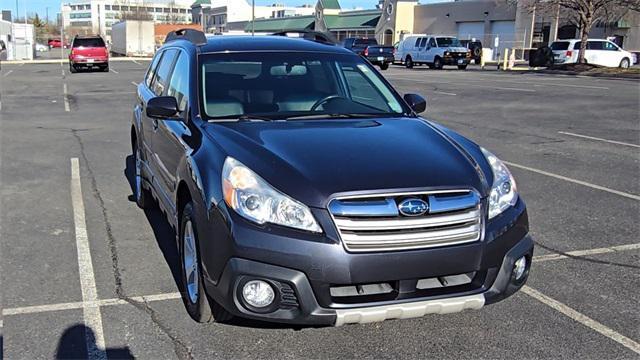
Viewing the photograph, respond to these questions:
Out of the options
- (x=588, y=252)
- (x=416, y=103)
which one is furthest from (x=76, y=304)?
(x=588, y=252)

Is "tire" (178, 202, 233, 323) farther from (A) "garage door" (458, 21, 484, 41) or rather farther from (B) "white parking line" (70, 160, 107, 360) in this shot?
(A) "garage door" (458, 21, 484, 41)

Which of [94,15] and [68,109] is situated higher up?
[94,15]

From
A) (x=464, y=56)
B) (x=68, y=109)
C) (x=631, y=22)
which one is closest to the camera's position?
(x=68, y=109)

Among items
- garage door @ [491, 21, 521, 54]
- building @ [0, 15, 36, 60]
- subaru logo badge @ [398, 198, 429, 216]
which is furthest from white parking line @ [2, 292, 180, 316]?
garage door @ [491, 21, 521, 54]

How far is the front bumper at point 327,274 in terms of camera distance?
2.95 metres

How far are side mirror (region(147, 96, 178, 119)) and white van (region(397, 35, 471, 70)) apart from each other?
113 ft

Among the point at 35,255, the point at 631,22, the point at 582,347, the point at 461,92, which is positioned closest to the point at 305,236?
the point at 582,347

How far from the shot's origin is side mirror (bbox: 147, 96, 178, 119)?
416 cm

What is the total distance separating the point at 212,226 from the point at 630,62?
132 feet

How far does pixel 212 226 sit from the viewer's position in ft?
10.5

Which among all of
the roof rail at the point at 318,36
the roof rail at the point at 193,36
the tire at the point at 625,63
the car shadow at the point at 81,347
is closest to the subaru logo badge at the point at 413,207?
the car shadow at the point at 81,347

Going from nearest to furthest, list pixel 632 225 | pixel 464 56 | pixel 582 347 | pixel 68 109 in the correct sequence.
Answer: pixel 582 347 → pixel 632 225 → pixel 68 109 → pixel 464 56

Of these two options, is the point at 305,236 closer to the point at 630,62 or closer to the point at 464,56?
the point at 464,56

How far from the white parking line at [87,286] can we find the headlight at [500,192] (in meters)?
2.26
